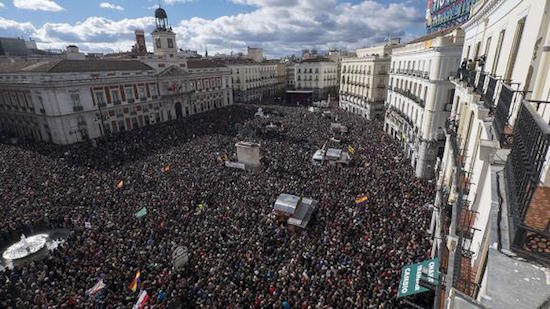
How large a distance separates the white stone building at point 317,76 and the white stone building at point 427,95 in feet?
141

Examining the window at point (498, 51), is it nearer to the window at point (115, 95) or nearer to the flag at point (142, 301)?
the flag at point (142, 301)

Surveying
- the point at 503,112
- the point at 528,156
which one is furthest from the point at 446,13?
the point at 528,156

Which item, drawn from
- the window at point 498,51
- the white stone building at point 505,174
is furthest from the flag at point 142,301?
the window at point 498,51

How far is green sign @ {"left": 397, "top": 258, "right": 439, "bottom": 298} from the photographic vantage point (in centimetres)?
1125

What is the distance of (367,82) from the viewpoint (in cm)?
4959

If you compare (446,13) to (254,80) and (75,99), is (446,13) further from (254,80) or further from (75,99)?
(254,80)

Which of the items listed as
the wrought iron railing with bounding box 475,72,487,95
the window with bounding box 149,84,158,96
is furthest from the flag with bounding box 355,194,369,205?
the window with bounding box 149,84,158,96

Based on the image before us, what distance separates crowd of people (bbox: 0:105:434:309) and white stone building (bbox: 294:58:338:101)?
158 feet

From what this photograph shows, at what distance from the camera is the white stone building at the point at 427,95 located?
2281 centimetres

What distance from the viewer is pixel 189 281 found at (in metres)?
13.3

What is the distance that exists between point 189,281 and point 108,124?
37.7 meters

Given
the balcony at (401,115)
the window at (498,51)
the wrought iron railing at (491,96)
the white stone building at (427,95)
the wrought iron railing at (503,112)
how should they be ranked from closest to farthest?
1. the wrought iron railing at (503,112)
2. the wrought iron railing at (491,96)
3. the window at (498,51)
4. the white stone building at (427,95)
5. the balcony at (401,115)

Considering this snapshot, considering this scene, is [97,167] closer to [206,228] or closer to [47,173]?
[47,173]

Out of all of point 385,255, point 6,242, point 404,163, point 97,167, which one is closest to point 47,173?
point 97,167
